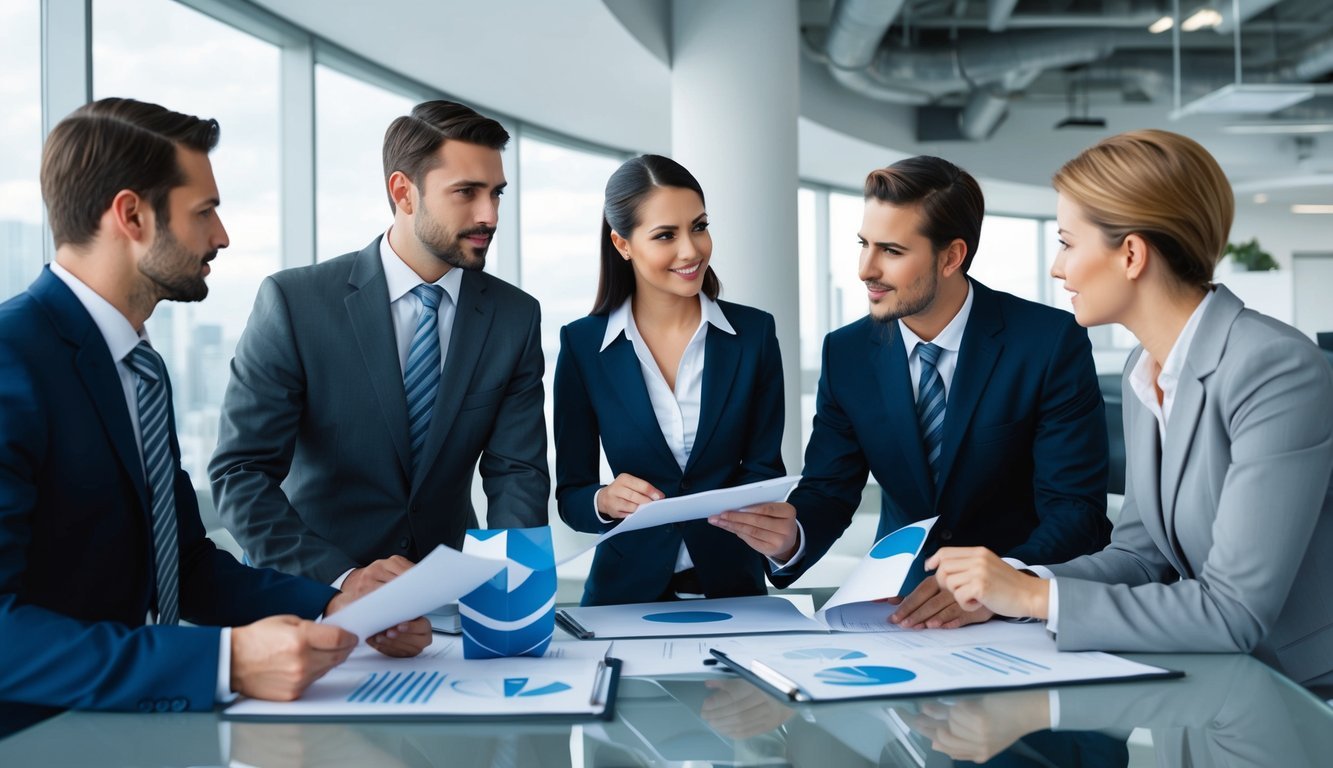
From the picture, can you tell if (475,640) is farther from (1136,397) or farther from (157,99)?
(157,99)

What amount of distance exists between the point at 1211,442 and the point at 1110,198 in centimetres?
41

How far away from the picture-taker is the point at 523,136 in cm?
858

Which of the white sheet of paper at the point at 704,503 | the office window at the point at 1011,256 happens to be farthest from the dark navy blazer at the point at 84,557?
the office window at the point at 1011,256

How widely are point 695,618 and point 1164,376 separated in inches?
33.4

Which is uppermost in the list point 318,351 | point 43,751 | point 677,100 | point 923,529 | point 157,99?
point 677,100

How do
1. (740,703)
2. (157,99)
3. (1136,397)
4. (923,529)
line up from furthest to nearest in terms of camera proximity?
(157,99) → (1136,397) → (923,529) → (740,703)

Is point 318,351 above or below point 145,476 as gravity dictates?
above

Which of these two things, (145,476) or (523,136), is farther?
(523,136)

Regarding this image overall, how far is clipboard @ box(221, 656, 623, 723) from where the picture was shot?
1.26 m

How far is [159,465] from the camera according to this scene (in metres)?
1.62

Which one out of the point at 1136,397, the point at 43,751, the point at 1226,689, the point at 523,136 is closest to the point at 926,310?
the point at 1136,397

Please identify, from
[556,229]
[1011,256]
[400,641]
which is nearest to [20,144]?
[400,641]

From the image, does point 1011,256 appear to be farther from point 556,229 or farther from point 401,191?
point 401,191

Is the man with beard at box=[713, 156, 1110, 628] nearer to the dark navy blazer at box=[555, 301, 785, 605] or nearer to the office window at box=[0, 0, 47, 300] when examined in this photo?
the dark navy blazer at box=[555, 301, 785, 605]
